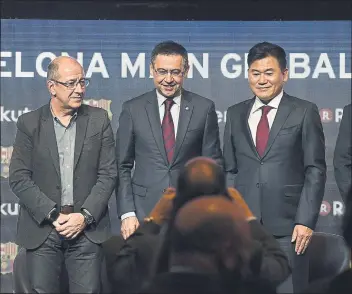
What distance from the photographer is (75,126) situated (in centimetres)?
410

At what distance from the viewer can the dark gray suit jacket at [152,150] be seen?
4.17 meters

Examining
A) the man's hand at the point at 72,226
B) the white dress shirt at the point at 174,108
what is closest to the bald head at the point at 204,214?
the man's hand at the point at 72,226

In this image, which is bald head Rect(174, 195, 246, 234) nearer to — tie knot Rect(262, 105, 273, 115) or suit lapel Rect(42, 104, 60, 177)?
suit lapel Rect(42, 104, 60, 177)

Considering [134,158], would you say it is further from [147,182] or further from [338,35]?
[338,35]

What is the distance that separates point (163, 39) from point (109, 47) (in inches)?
14.1

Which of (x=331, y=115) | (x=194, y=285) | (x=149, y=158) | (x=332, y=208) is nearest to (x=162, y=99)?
(x=149, y=158)

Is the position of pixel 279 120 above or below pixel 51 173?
above

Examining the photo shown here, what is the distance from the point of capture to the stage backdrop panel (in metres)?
4.77

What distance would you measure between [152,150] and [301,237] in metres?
0.97

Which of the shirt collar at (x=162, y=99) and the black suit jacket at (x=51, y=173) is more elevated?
the shirt collar at (x=162, y=99)

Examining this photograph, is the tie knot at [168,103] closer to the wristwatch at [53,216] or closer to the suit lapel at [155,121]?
the suit lapel at [155,121]

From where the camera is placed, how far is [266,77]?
13.9ft

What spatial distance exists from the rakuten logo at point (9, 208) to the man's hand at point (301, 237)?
1.83m

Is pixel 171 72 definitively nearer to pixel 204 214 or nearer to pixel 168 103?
pixel 168 103
